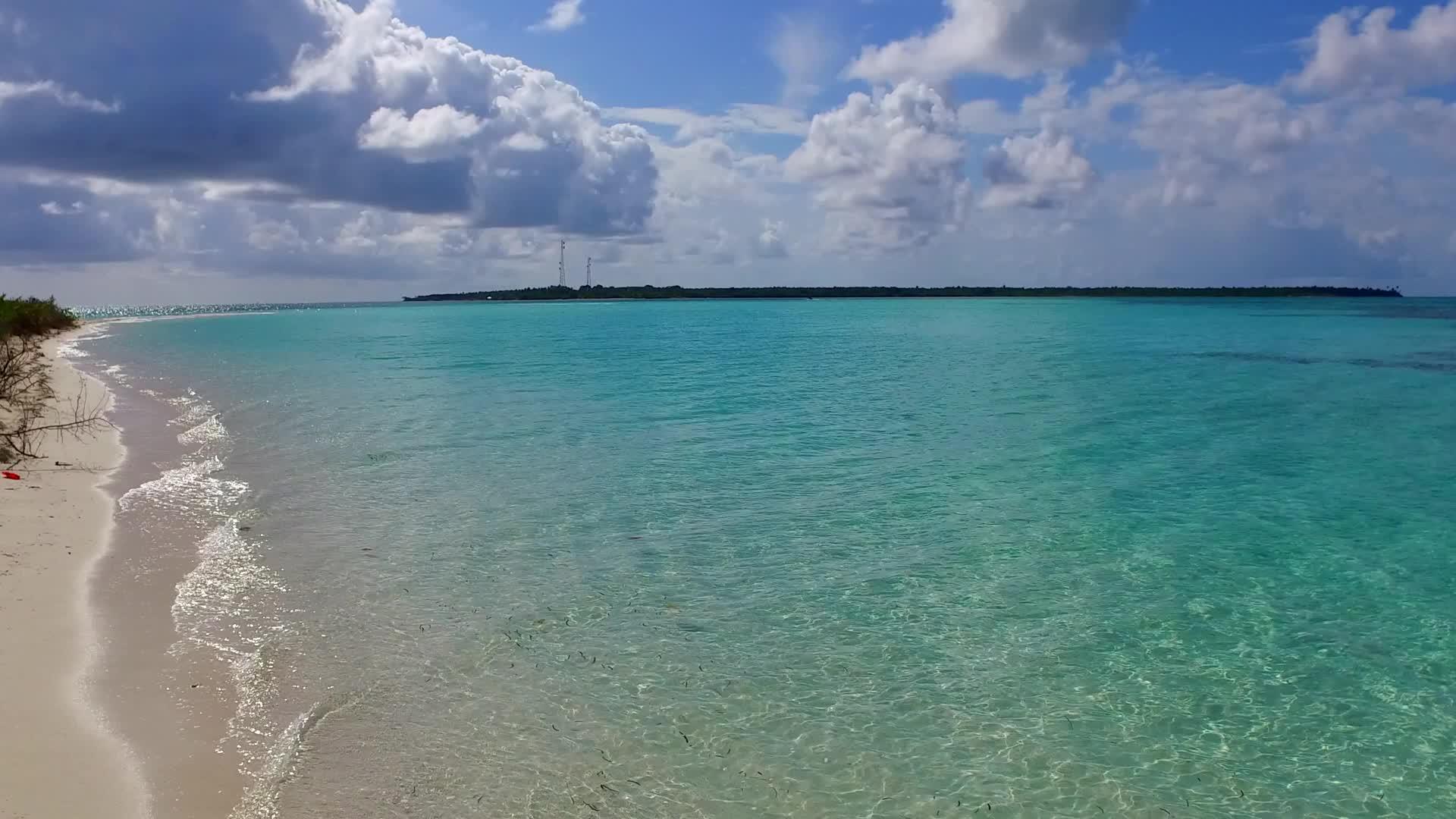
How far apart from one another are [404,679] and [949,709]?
17.2 ft

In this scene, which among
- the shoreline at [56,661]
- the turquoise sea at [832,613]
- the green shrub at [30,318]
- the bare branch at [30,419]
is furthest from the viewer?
the green shrub at [30,318]

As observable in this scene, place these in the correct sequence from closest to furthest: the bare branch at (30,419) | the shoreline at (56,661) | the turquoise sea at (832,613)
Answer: the shoreline at (56,661) → the turquoise sea at (832,613) → the bare branch at (30,419)

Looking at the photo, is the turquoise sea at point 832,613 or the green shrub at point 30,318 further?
the green shrub at point 30,318

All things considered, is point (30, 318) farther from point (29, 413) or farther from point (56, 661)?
point (56, 661)

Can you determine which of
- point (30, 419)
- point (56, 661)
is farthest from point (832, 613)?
point (30, 419)

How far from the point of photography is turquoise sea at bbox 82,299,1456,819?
737 centimetres

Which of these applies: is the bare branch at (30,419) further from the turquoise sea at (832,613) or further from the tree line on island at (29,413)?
the turquoise sea at (832,613)

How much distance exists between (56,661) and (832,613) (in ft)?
26.2

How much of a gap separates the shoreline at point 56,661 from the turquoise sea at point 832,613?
102cm

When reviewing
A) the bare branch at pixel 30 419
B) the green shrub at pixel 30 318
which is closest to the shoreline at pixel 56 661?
the bare branch at pixel 30 419

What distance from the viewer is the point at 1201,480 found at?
18.4 metres

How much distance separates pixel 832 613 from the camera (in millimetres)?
10773

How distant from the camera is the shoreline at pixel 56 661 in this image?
6.63m

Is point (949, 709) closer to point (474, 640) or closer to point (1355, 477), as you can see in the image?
point (474, 640)
